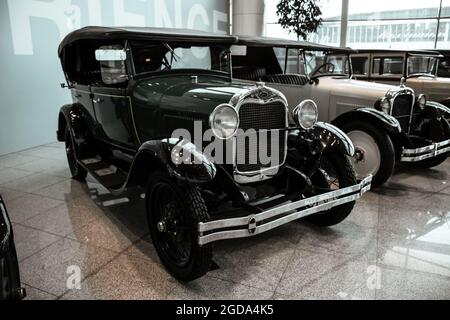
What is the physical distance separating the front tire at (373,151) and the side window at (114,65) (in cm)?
243

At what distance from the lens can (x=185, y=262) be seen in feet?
7.41

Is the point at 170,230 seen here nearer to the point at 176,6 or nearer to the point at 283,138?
the point at 283,138

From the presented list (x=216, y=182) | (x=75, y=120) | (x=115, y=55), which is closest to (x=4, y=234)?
(x=216, y=182)

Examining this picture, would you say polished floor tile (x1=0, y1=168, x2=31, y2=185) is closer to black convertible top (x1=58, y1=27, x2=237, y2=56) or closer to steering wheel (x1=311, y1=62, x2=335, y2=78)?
black convertible top (x1=58, y1=27, x2=237, y2=56)

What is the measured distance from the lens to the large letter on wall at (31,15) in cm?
528

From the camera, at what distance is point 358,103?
4.49 metres

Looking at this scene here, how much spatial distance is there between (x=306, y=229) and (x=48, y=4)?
5185mm

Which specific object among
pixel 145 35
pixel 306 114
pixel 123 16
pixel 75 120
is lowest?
pixel 75 120

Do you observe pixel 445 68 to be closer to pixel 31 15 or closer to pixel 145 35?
pixel 145 35

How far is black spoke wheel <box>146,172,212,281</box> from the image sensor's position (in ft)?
6.90

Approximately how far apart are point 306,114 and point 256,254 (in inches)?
43.1

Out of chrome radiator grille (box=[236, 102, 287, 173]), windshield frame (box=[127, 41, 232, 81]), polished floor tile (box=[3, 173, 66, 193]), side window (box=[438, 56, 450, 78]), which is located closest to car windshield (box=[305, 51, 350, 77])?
windshield frame (box=[127, 41, 232, 81])

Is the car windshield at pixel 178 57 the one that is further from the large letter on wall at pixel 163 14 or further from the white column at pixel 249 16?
the white column at pixel 249 16

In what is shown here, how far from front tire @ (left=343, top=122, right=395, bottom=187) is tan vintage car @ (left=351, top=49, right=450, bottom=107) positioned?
2.16 meters
